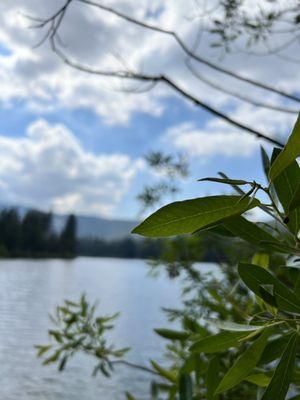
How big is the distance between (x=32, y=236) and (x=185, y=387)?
26.5 m

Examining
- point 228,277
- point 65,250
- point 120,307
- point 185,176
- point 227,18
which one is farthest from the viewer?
point 65,250

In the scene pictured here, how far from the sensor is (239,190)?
35cm

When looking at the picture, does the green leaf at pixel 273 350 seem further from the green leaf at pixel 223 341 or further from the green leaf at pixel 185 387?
the green leaf at pixel 185 387

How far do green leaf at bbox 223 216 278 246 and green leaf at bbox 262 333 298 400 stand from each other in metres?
0.08

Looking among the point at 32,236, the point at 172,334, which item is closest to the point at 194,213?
the point at 172,334

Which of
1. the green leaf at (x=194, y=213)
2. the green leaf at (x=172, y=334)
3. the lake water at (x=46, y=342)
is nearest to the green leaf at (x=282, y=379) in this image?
the green leaf at (x=194, y=213)

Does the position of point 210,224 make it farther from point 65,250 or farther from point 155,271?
point 65,250

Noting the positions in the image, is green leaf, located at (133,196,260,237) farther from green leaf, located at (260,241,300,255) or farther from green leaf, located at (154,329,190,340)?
green leaf, located at (154,329,190,340)

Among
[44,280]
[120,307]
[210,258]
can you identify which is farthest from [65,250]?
[210,258]

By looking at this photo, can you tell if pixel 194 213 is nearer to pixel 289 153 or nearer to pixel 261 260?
pixel 289 153

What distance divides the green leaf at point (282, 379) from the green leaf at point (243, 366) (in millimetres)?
40

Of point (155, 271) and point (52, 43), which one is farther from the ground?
point (52, 43)

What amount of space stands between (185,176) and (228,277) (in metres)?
0.38

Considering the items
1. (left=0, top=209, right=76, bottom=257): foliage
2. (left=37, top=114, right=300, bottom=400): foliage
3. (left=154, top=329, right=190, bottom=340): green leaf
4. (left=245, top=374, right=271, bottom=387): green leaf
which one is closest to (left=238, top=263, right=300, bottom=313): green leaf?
(left=37, top=114, right=300, bottom=400): foliage
